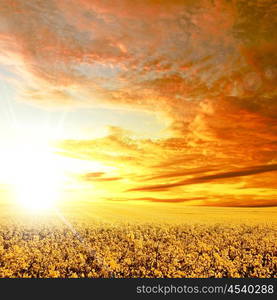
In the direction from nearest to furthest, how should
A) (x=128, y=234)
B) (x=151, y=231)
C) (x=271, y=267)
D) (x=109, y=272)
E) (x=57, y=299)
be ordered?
(x=57, y=299)
(x=109, y=272)
(x=271, y=267)
(x=128, y=234)
(x=151, y=231)

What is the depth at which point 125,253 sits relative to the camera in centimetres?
1541

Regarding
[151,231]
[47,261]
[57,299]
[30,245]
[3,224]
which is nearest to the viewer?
[57,299]

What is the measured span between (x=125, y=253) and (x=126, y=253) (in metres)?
0.32

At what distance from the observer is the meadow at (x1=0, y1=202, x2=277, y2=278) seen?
42.7 feet

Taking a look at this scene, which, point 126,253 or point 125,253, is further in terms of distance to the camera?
point 125,253

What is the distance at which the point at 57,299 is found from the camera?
32.3 feet

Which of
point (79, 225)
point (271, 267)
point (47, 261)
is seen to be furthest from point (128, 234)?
point (271, 267)

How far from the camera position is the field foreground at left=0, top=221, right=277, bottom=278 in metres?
13.0

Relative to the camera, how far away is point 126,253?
15.1 metres

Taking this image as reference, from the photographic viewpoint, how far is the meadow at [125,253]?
1301 centimetres

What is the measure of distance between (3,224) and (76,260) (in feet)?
39.3

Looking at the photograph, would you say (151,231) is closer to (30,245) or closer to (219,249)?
(219,249)

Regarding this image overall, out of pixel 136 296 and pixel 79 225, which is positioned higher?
pixel 79 225

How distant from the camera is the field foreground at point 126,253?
42.7 ft
